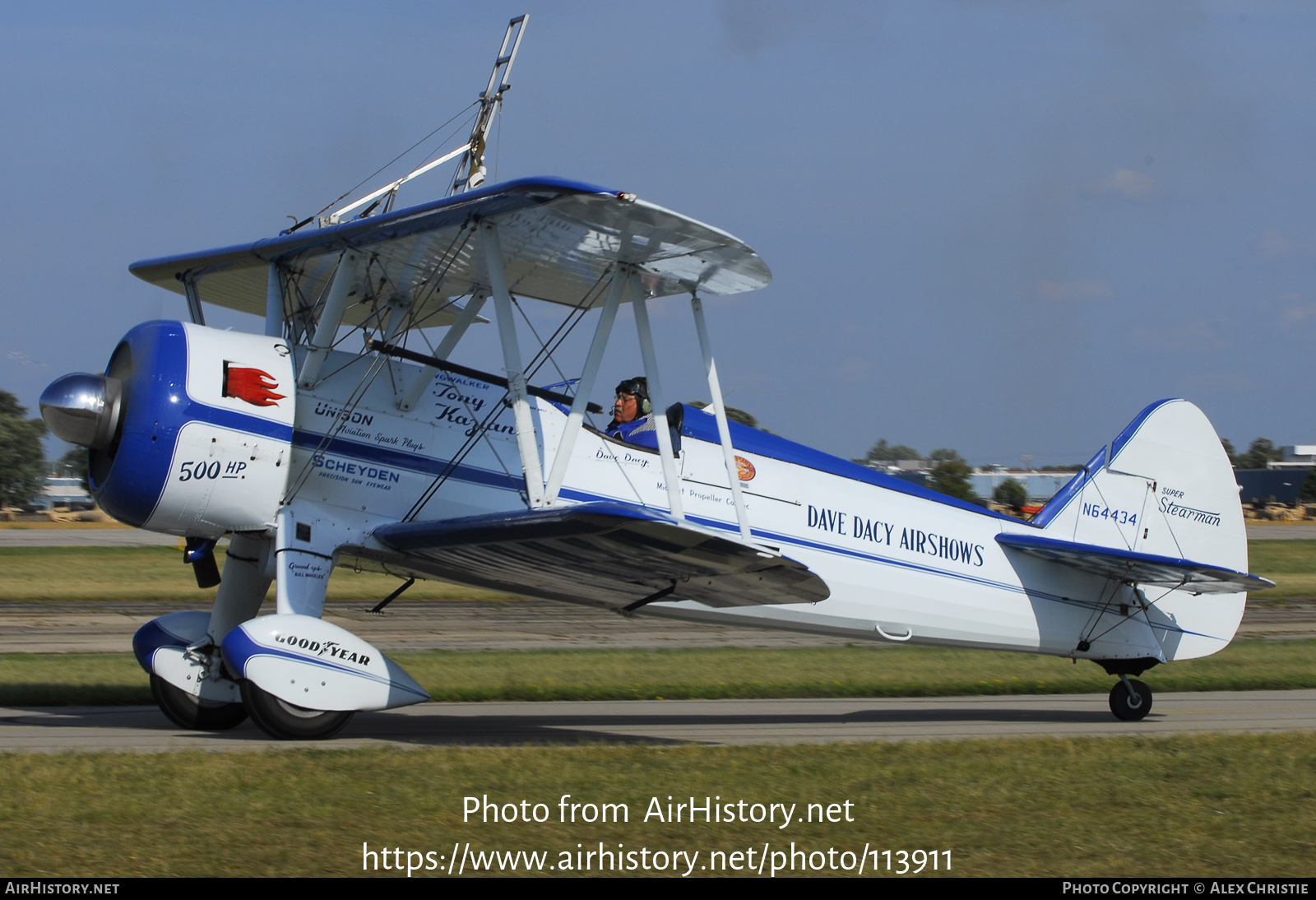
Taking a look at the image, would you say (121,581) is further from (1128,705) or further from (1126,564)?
(1126,564)

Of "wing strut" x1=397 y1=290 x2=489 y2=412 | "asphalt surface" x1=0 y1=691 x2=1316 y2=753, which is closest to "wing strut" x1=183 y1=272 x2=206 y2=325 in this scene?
"wing strut" x1=397 y1=290 x2=489 y2=412

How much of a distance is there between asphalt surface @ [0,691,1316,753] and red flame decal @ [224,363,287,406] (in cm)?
223

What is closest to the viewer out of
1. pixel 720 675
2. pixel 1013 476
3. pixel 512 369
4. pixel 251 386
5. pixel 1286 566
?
pixel 512 369

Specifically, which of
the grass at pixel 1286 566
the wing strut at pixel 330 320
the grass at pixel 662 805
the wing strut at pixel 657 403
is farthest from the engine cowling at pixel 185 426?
the grass at pixel 1286 566

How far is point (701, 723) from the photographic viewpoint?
9523mm

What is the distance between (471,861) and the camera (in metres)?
4.66

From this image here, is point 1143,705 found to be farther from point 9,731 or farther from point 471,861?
point 9,731

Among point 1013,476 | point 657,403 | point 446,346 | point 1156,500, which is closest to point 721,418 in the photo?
point 657,403

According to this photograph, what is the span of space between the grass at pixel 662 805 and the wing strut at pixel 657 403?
67.4 inches

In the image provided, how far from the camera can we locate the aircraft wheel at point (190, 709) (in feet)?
26.8

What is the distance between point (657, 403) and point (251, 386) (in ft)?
8.88

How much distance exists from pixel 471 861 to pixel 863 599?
17.5ft

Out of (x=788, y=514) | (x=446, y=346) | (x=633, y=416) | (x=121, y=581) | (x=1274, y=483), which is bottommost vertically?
(x=121, y=581)

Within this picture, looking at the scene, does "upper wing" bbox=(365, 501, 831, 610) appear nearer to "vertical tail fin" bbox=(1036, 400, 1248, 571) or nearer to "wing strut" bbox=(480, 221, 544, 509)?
"wing strut" bbox=(480, 221, 544, 509)
